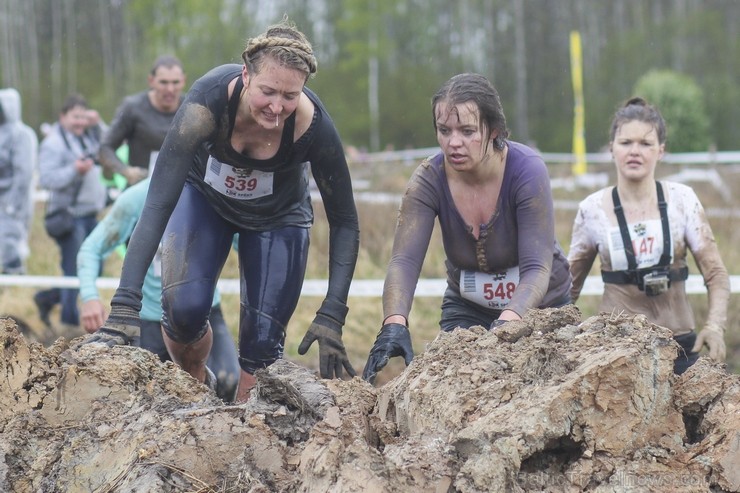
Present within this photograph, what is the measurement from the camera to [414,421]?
324cm

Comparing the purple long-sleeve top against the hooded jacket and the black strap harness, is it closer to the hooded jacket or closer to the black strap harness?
the black strap harness

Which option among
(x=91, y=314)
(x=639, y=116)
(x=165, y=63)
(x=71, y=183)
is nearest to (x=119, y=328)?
(x=91, y=314)

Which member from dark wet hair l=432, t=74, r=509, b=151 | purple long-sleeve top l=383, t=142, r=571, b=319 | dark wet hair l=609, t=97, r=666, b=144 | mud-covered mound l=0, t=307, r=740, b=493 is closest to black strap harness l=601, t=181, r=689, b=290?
dark wet hair l=609, t=97, r=666, b=144

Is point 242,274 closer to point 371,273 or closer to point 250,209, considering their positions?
point 250,209

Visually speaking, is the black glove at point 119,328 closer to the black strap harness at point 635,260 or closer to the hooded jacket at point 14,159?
the black strap harness at point 635,260

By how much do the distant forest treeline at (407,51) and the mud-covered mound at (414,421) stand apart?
36.4 meters

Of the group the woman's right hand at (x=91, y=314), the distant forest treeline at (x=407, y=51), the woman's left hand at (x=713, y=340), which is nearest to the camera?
the woman's left hand at (x=713, y=340)

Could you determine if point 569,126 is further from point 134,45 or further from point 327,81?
point 134,45

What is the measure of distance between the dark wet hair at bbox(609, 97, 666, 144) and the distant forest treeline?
113 feet

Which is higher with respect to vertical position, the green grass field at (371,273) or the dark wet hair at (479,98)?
the dark wet hair at (479,98)

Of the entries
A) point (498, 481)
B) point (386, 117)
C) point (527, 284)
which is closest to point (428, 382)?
point (498, 481)

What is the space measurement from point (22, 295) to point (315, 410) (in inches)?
354

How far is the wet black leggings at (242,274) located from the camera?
467cm

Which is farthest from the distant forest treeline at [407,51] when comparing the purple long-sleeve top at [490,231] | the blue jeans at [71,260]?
the purple long-sleeve top at [490,231]
